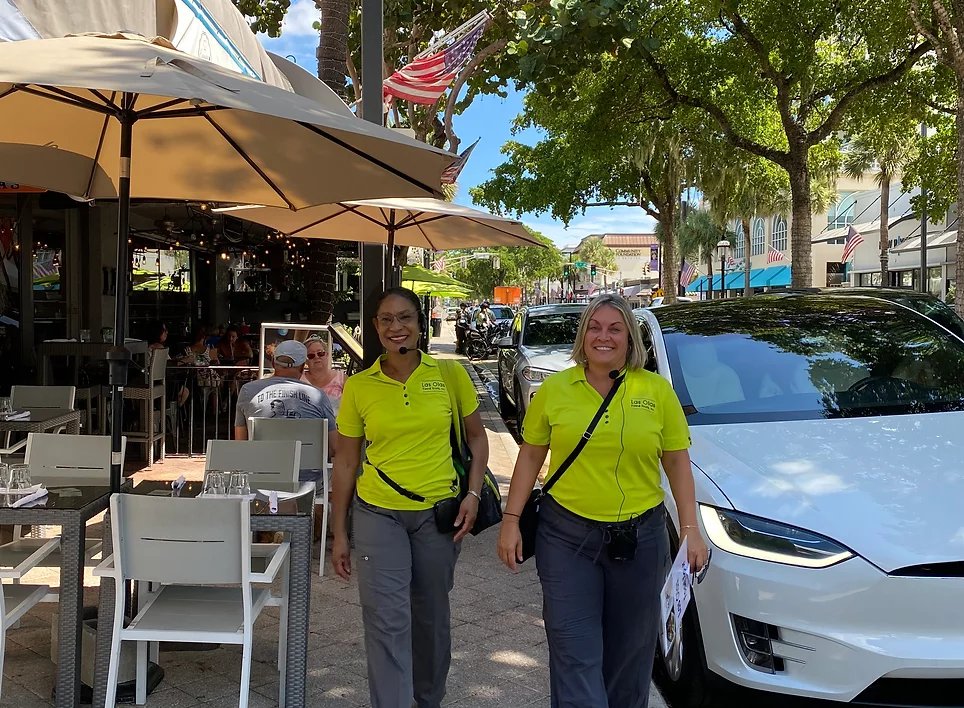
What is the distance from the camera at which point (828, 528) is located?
3.02m

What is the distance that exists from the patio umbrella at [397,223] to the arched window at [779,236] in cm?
5564

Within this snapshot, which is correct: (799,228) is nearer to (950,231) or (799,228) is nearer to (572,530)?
(572,530)

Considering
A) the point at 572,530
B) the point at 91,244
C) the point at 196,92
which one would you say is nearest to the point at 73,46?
the point at 196,92

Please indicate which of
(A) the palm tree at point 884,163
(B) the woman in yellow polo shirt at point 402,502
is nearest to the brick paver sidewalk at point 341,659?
(B) the woman in yellow polo shirt at point 402,502

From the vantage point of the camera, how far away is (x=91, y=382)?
9.54 meters

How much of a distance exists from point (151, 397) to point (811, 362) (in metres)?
6.35

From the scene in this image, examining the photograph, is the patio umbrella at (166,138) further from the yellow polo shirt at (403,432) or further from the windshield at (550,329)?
the windshield at (550,329)

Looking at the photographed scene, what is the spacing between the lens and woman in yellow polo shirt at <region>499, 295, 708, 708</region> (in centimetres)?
A: 277

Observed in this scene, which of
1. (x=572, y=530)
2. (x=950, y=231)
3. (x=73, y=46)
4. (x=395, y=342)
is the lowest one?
(x=572, y=530)

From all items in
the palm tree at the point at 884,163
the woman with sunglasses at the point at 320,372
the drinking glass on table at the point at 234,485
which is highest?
the palm tree at the point at 884,163

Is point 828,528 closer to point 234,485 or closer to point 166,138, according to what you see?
point 234,485

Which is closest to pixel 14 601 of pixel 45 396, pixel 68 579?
pixel 68 579

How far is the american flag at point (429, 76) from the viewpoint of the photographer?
9.02m

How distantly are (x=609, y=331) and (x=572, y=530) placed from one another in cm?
70
